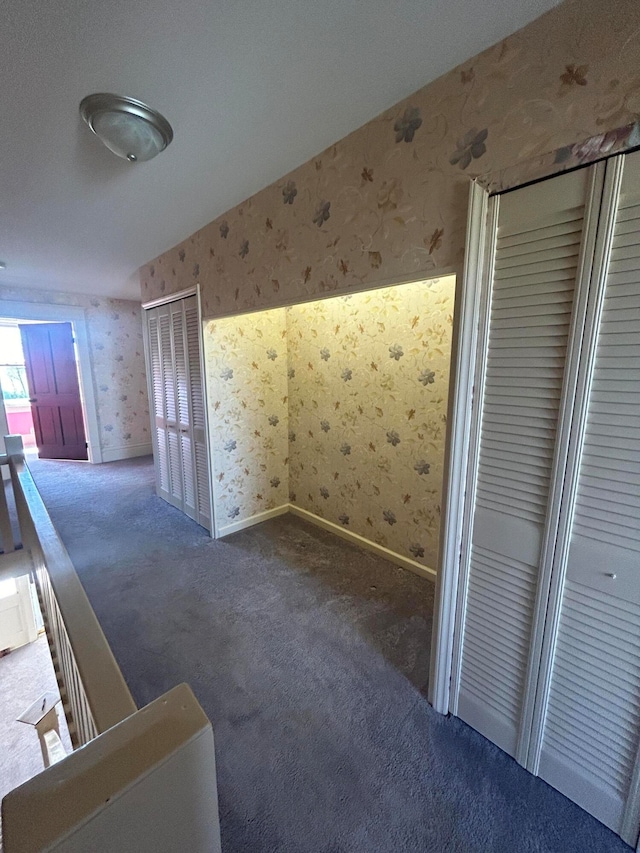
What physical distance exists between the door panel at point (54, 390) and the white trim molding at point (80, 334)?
166 millimetres

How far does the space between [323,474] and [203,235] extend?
208 cm

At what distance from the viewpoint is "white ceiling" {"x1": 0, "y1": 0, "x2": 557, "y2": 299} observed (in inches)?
39.1

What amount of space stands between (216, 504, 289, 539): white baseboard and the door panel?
139 inches

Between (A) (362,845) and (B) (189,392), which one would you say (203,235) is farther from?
(A) (362,845)

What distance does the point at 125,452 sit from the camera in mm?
5516

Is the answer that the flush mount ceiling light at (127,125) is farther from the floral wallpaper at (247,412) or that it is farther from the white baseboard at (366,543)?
the white baseboard at (366,543)

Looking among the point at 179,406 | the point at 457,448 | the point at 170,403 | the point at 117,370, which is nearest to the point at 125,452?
the point at 117,370

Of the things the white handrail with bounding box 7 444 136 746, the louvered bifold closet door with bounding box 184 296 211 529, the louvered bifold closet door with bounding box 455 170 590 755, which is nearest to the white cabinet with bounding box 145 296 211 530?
the louvered bifold closet door with bounding box 184 296 211 529

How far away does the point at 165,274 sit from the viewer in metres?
3.13

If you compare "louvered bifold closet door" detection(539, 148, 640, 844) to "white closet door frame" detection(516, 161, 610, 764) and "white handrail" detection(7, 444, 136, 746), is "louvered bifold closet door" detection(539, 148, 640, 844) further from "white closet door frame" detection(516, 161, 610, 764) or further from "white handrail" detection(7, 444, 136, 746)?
"white handrail" detection(7, 444, 136, 746)

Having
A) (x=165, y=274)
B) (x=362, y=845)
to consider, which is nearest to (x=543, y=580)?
(x=362, y=845)

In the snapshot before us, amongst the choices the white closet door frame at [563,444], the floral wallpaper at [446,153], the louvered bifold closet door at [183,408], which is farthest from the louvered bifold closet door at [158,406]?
the white closet door frame at [563,444]

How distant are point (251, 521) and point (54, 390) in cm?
404

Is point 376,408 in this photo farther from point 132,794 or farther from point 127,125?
point 132,794
